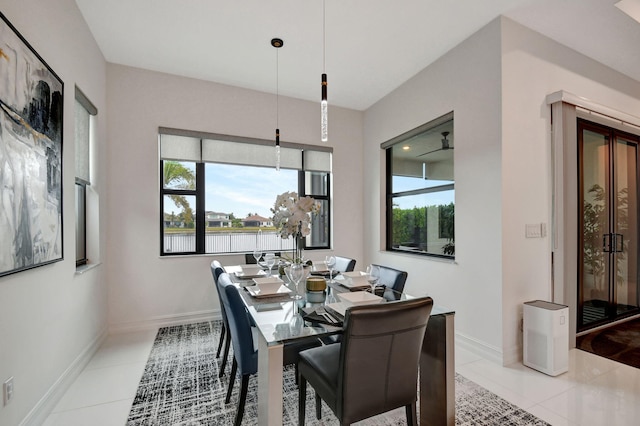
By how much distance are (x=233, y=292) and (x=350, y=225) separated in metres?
3.04

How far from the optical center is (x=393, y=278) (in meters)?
2.35

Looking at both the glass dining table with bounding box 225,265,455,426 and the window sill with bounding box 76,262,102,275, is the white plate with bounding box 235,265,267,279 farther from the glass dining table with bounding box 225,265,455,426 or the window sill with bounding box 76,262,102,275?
the window sill with bounding box 76,262,102,275

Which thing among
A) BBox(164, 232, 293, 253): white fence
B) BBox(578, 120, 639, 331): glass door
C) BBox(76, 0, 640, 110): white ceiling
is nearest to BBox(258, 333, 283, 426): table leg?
BBox(164, 232, 293, 253): white fence

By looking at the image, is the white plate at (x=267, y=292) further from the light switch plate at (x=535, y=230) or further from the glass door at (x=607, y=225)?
the glass door at (x=607, y=225)

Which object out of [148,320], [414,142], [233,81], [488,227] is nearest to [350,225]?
[414,142]

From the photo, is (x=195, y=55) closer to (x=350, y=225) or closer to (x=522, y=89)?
(x=350, y=225)

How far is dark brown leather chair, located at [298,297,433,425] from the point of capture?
4.04 feet

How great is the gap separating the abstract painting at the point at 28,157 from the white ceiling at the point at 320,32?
3.64 feet

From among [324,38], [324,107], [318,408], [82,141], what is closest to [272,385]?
[318,408]

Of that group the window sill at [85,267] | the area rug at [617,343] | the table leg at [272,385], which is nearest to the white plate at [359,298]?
the table leg at [272,385]

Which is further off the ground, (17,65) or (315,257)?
(17,65)

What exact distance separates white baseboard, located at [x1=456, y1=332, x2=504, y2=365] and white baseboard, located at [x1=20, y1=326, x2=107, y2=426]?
3282 mm

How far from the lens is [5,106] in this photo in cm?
147

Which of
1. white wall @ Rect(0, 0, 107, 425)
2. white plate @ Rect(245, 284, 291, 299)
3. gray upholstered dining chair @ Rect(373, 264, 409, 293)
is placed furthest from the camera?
gray upholstered dining chair @ Rect(373, 264, 409, 293)
